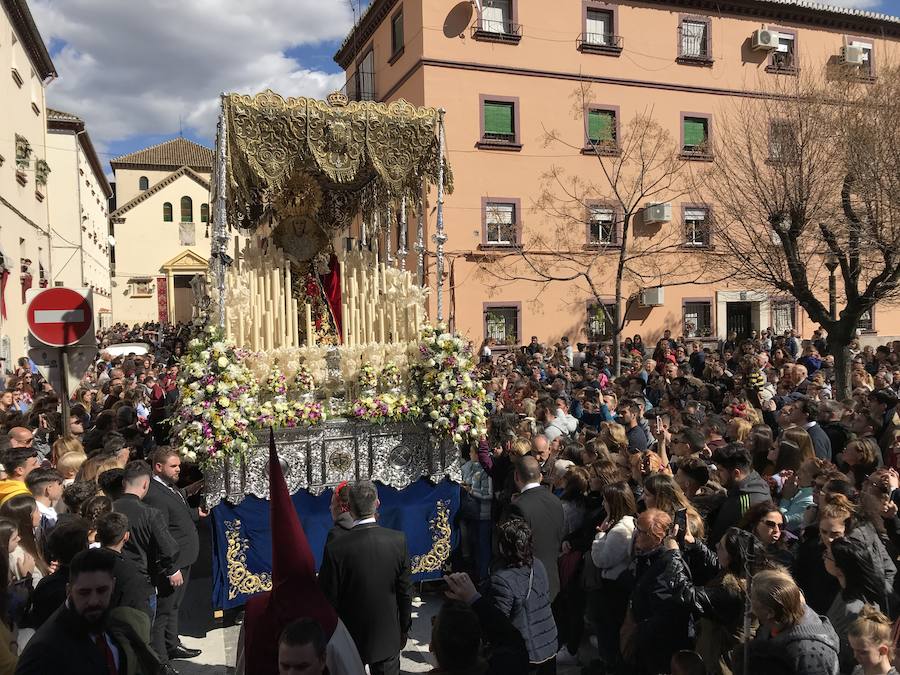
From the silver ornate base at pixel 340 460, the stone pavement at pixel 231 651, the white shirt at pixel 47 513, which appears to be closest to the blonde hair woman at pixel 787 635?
the stone pavement at pixel 231 651

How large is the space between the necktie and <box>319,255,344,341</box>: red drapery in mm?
5217

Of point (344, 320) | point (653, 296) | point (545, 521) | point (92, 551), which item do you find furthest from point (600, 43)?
point (92, 551)

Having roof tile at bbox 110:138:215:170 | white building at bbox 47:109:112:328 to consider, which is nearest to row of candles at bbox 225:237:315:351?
white building at bbox 47:109:112:328

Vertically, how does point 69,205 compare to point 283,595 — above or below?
above

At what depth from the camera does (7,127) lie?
53.4 ft

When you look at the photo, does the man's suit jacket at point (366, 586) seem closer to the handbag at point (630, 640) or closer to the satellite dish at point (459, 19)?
the handbag at point (630, 640)

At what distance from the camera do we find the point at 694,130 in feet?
73.8

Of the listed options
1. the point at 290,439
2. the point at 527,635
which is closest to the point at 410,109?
the point at 290,439

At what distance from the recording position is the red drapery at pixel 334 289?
8.09 meters

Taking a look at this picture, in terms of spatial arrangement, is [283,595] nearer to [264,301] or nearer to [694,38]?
[264,301]

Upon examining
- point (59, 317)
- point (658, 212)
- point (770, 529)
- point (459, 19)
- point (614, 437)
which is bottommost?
point (770, 529)

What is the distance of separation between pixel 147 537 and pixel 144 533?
4cm

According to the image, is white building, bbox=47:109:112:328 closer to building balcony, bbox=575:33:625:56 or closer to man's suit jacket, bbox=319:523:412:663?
building balcony, bbox=575:33:625:56

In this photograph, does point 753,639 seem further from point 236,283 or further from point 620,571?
point 236,283
